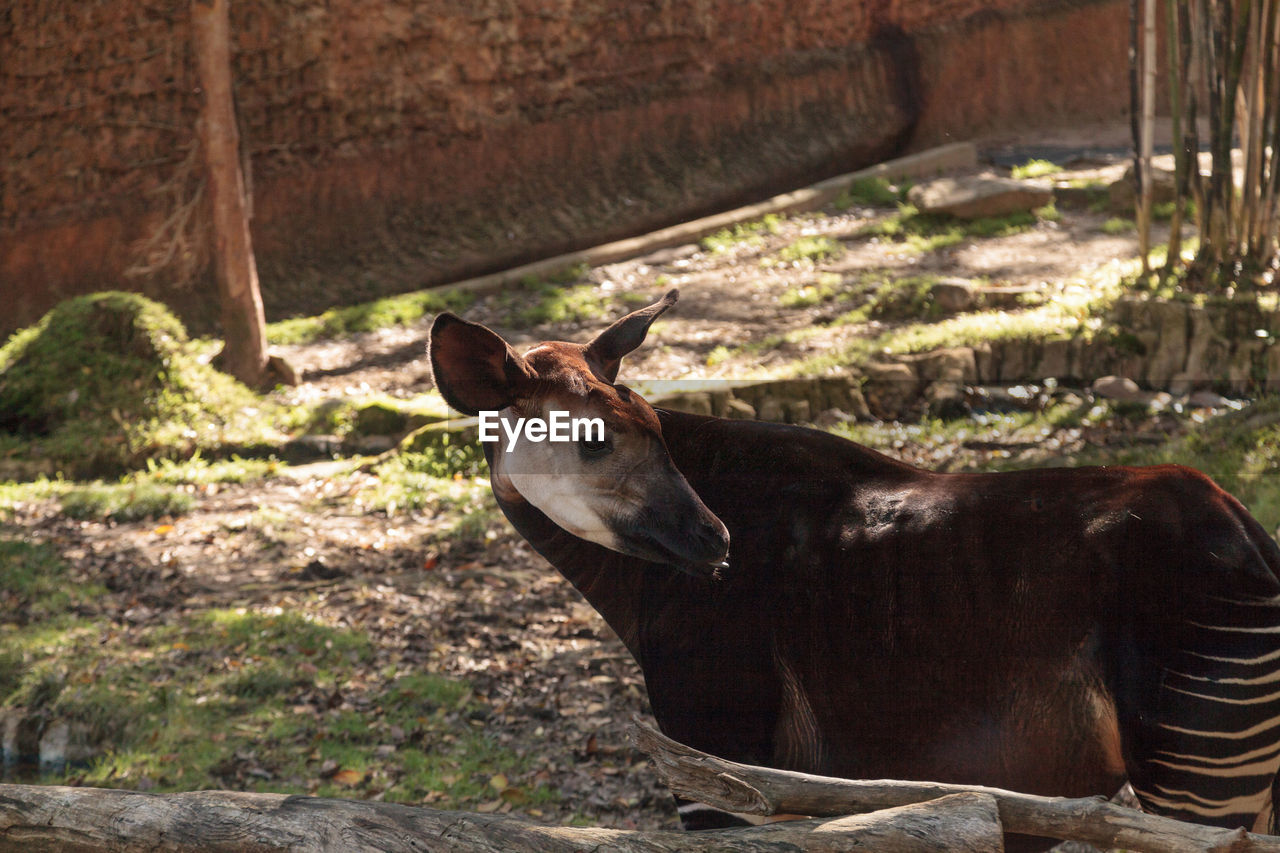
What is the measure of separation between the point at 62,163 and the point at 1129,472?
10.0 metres

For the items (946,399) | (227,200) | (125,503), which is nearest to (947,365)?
(946,399)

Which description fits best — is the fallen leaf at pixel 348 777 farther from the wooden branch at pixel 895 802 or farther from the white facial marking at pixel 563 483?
the wooden branch at pixel 895 802

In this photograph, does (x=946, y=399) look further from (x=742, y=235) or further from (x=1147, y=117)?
(x=742, y=235)

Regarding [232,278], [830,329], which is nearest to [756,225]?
[830,329]

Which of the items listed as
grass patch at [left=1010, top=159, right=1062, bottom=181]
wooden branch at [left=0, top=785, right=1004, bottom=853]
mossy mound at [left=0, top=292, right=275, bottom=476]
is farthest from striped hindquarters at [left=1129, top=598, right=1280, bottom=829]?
grass patch at [left=1010, top=159, right=1062, bottom=181]

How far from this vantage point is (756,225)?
990 centimetres

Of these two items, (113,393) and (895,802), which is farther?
(113,393)

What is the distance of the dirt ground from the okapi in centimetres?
153

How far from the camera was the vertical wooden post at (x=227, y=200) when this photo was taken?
791 cm

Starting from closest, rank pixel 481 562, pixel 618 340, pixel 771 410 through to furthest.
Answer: pixel 618 340
pixel 481 562
pixel 771 410

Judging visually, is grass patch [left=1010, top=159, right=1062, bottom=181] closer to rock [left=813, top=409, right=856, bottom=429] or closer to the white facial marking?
rock [left=813, top=409, right=856, bottom=429]

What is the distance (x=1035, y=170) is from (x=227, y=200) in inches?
305

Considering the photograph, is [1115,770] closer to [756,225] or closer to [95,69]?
[756,225]

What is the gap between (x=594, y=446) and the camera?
7.13 ft
